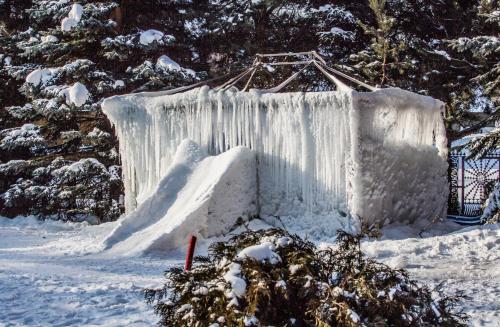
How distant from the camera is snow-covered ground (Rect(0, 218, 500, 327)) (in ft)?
17.0

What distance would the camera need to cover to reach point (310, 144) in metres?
9.40

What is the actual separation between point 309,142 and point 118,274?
3802mm

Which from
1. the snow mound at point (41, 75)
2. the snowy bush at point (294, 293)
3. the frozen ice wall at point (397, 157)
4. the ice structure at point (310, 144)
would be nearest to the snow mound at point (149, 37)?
the snow mound at point (41, 75)

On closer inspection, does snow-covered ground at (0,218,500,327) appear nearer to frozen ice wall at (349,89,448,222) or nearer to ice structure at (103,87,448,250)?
frozen ice wall at (349,89,448,222)

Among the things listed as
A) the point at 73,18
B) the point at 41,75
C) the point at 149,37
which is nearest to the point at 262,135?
the point at 149,37

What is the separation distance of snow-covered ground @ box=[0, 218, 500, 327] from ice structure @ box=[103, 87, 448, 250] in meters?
0.81

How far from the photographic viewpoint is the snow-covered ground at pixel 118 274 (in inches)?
204

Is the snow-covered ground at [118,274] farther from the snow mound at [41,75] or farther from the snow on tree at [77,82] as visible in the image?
the snow mound at [41,75]

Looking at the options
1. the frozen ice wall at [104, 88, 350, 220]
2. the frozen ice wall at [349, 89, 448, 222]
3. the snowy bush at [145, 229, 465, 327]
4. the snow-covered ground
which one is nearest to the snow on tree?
the frozen ice wall at [104, 88, 350, 220]

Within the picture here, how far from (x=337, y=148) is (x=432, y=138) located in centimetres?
310

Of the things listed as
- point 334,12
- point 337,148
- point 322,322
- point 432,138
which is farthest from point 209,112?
point 334,12

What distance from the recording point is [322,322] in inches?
112

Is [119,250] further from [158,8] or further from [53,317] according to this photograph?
[158,8]

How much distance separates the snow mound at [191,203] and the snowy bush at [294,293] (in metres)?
5.42
